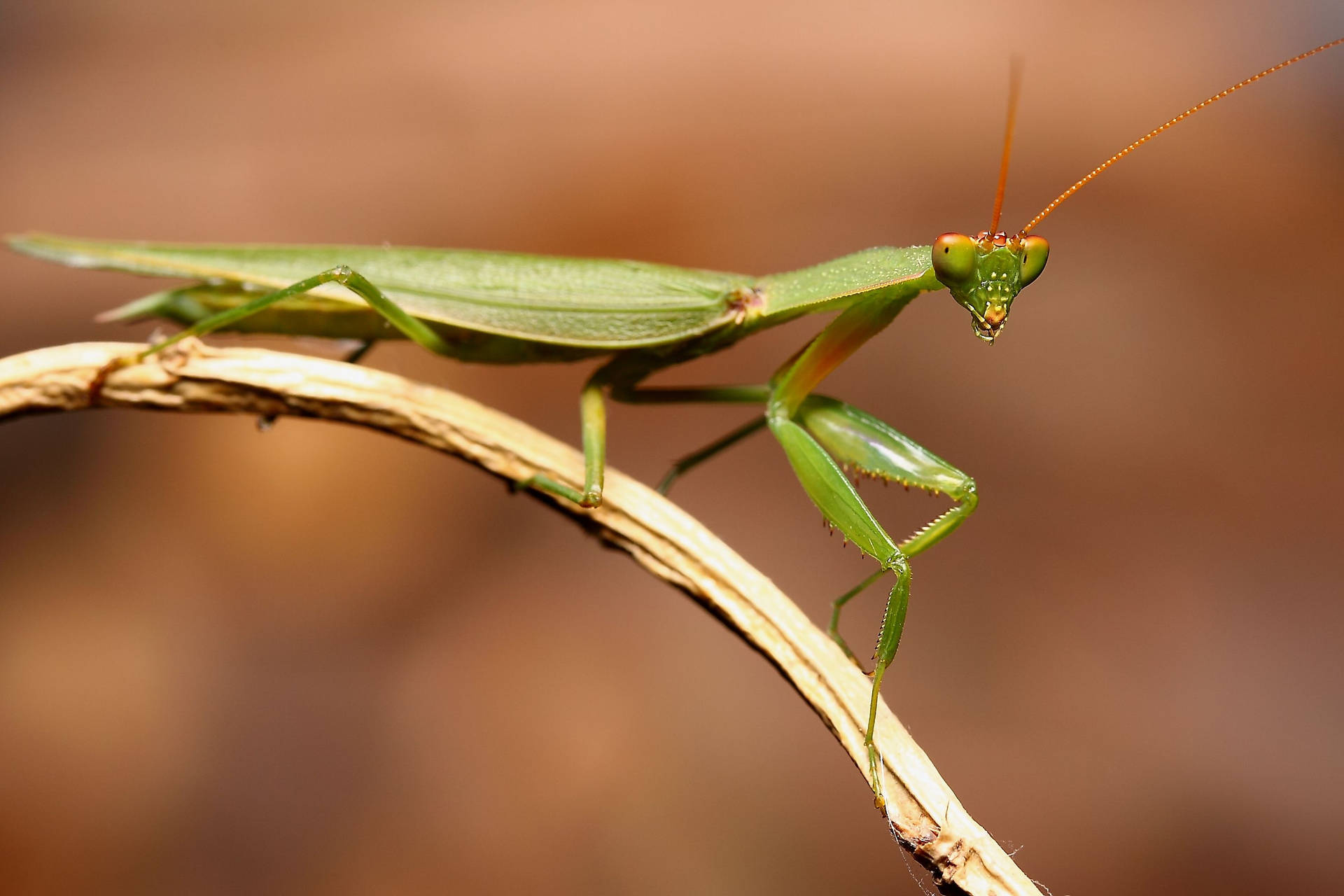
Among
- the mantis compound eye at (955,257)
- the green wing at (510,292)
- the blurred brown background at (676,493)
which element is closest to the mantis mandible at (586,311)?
the green wing at (510,292)

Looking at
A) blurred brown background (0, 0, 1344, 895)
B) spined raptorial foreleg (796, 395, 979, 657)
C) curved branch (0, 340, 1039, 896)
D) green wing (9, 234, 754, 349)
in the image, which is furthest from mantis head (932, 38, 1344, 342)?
blurred brown background (0, 0, 1344, 895)

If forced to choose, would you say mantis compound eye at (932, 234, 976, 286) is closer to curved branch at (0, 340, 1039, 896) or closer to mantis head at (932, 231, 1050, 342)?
mantis head at (932, 231, 1050, 342)

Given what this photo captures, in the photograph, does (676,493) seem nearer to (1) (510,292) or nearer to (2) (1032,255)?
(1) (510,292)

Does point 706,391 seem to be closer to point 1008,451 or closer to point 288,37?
point 1008,451

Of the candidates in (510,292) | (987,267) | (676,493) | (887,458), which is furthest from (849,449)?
(676,493)

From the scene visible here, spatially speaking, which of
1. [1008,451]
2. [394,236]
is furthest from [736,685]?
[394,236]

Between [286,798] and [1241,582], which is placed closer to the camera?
[286,798]
